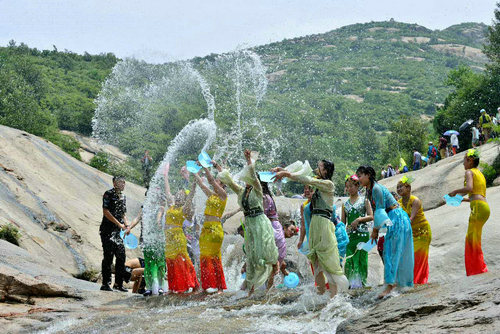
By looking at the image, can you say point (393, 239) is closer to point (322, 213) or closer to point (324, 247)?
point (324, 247)

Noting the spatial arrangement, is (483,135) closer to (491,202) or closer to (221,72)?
(491,202)

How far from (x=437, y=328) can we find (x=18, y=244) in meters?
9.36

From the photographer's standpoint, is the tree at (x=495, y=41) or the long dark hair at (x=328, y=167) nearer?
the long dark hair at (x=328, y=167)

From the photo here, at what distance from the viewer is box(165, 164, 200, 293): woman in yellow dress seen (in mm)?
8805

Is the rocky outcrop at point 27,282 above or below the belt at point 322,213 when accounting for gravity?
below

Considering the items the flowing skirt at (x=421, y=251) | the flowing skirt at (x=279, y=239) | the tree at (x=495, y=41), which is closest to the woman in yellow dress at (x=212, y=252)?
the flowing skirt at (x=279, y=239)

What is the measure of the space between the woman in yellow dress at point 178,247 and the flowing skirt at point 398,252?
3.38 meters

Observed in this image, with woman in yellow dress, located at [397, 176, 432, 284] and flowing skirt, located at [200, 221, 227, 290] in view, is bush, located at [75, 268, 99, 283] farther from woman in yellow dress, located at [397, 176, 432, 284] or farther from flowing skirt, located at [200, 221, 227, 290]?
woman in yellow dress, located at [397, 176, 432, 284]

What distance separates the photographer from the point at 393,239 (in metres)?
6.50

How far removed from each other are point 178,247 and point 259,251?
173 centimetres

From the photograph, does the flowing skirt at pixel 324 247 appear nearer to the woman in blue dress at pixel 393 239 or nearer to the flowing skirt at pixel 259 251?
the woman in blue dress at pixel 393 239

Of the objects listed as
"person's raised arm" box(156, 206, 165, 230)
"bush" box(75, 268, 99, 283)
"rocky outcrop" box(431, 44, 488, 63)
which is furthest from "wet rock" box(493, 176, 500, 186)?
"rocky outcrop" box(431, 44, 488, 63)

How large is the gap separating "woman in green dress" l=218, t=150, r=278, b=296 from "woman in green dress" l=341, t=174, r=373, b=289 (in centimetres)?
117

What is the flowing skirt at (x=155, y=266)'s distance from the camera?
9.09m
